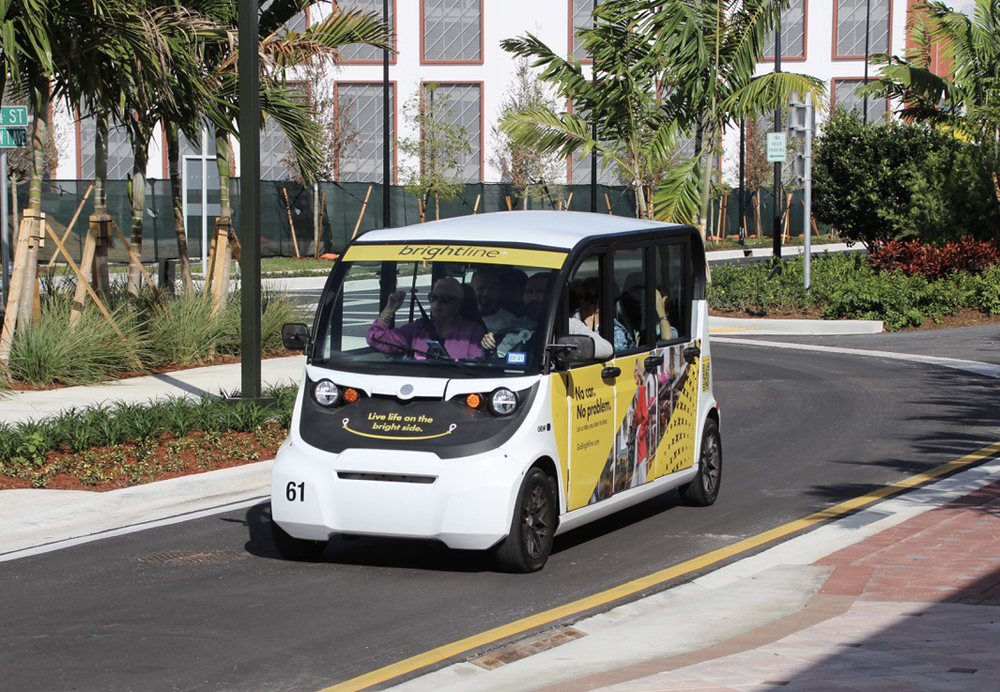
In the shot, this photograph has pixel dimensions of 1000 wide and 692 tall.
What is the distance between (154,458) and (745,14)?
20.0 meters

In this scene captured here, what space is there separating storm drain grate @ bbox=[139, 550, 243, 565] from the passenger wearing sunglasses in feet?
5.37

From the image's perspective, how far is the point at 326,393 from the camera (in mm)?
8836

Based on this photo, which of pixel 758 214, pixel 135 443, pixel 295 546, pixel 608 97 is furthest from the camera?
pixel 758 214

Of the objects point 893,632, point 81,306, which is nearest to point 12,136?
point 81,306

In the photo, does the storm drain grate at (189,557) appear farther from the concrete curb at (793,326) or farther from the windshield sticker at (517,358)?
the concrete curb at (793,326)

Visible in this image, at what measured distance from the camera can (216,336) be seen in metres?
19.6

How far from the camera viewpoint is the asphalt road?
682cm

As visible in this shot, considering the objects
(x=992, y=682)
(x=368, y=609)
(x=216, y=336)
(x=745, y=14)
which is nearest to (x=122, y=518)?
(x=368, y=609)

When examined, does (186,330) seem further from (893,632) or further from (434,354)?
(893,632)

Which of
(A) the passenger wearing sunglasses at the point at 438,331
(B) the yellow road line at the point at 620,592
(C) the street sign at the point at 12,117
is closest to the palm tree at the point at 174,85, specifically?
(C) the street sign at the point at 12,117

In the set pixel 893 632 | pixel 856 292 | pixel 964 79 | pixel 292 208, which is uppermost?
pixel 964 79

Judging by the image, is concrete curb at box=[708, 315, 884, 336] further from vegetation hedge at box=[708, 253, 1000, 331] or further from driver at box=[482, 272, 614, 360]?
driver at box=[482, 272, 614, 360]

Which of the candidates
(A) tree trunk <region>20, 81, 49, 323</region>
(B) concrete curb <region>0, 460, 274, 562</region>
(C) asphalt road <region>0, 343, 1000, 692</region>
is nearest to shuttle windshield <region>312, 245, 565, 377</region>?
(C) asphalt road <region>0, 343, 1000, 692</region>

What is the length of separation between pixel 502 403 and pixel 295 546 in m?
1.63
